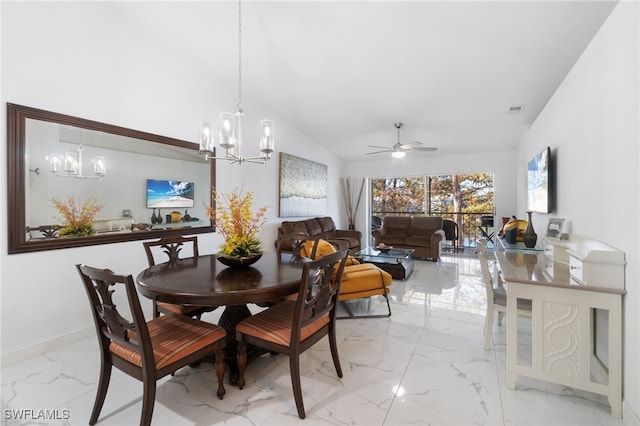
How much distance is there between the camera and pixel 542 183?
3.20 m

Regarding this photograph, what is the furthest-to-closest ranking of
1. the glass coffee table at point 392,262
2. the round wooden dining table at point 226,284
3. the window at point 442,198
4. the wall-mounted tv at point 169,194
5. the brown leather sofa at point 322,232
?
the window at point 442,198 < the brown leather sofa at point 322,232 < the glass coffee table at point 392,262 < the wall-mounted tv at point 169,194 < the round wooden dining table at point 226,284

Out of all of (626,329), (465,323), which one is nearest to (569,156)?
(626,329)

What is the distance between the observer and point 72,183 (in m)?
2.51

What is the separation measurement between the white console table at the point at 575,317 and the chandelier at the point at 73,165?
359cm

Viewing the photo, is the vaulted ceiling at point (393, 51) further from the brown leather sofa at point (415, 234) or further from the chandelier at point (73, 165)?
the brown leather sofa at point (415, 234)

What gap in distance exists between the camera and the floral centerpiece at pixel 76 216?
2443 mm

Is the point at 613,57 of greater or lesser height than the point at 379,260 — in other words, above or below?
above

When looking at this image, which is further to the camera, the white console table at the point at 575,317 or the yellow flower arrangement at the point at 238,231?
the yellow flower arrangement at the point at 238,231

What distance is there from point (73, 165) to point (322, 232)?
13.7 ft

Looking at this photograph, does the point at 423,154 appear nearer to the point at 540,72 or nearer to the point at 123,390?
the point at 540,72

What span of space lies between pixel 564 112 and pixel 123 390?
4464mm

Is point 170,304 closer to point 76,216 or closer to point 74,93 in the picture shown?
point 76,216

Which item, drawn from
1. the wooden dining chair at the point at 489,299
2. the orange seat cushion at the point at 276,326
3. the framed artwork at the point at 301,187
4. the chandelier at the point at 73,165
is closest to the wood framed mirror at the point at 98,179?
the chandelier at the point at 73,165

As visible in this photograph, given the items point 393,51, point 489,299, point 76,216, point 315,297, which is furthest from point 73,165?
point 489,299
